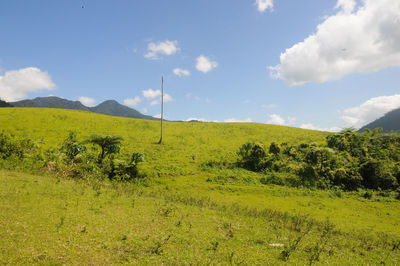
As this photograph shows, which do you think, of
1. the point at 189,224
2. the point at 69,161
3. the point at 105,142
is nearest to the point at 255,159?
the point at 105,142

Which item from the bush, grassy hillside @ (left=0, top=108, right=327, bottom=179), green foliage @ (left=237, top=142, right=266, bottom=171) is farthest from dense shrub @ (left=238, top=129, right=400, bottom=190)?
the bush

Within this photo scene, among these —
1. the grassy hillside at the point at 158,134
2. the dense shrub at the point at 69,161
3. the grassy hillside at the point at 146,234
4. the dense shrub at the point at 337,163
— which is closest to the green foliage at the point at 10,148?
the dense shrub at the point at 69,161

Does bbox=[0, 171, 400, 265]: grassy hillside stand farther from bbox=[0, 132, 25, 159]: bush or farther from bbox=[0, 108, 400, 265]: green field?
bbox=[0, 132, 25, 159]: bush

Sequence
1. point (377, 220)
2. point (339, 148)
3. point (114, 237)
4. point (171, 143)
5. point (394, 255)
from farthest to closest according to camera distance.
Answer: point (171, 143), point (339, 148), point (377, 220), point (394, 255), point (114, 237)

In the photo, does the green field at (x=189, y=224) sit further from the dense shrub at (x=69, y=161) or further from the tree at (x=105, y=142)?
the tree at (x=105, y=142)

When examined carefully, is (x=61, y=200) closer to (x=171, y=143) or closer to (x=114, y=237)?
(x=114, y=237)

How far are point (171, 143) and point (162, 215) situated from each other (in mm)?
34017

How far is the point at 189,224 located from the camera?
12938mm

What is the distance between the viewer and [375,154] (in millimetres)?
35469

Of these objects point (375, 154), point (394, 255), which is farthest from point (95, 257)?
point (375, 154)

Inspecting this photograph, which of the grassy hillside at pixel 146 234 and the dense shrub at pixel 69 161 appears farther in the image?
the dense shrub at pixel 69 161

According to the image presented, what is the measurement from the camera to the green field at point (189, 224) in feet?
29.2

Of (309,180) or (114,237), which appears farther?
(309,180)

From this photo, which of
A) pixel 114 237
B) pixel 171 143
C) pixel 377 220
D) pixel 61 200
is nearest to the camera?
pixel 114 237
